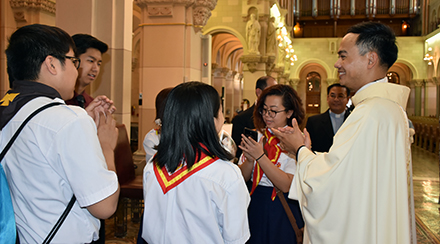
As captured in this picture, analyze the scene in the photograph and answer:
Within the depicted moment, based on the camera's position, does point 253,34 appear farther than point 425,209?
Yes

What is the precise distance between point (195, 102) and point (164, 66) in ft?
16.2

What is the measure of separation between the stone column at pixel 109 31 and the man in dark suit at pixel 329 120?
2245 millimetres

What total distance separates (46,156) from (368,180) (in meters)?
1.47

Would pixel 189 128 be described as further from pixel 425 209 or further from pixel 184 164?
pixel 425 209

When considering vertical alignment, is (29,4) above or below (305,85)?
below

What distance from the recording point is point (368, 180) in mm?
1721

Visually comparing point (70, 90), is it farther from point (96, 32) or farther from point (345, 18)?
point (345, 18)

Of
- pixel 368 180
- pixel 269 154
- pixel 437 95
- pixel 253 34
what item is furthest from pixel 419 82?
pixel 368 180

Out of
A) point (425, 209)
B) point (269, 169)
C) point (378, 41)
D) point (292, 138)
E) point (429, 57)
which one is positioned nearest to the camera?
point (378, 41)

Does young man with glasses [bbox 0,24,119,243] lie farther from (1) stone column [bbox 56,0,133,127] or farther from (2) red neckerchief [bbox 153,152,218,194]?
(1) stone column [bbox 56,0,133,127]

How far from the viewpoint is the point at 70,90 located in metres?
1.53

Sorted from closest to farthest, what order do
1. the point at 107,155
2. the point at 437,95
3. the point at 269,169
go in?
1. the point at 107,155
2. the point at 269,169
3. the point at 437,95

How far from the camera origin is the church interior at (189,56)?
3.94 metres

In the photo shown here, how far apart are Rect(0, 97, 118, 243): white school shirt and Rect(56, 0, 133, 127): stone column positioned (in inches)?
109
